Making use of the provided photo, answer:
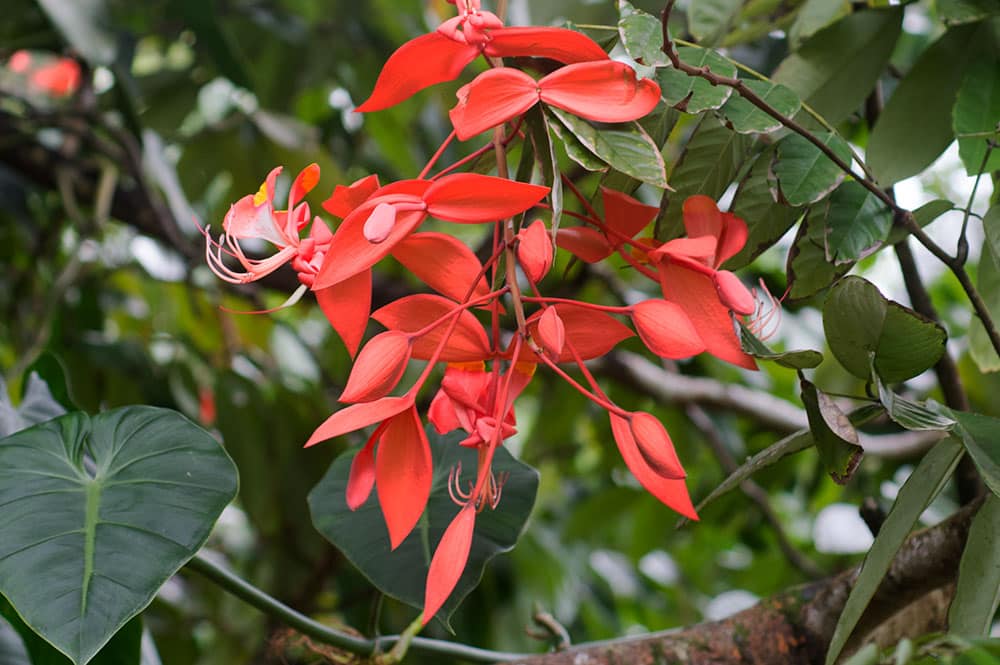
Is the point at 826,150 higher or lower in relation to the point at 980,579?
higher

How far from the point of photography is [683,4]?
1.08 meters

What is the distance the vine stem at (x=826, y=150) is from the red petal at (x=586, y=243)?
0.08 m

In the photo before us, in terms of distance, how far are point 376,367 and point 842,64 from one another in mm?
335

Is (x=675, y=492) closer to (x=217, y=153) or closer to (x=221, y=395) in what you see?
(x=221, y=395)

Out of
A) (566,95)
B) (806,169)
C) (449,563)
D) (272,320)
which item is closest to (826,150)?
(806,169)

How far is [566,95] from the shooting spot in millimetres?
341

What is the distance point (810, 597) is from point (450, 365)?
0.87 ft

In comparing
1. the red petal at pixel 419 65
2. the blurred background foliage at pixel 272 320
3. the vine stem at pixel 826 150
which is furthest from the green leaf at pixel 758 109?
the blurred background foliage at pixel 272 320

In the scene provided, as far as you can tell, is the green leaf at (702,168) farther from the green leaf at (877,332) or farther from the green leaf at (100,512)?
the green leaf at (100,512)

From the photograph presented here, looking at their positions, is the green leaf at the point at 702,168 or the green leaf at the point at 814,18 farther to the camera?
the green leaf at the point at 814,18

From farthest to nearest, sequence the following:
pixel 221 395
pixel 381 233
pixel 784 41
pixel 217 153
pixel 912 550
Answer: pixel 217 153 → pixel 221 395 → pixel 784 41 → pixel 912 550 → pixel 381 233

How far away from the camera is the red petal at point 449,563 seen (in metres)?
0.32

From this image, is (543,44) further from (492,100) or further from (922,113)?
(922,113)

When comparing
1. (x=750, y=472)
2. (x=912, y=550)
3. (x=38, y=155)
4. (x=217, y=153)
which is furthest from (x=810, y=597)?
(x=38, y=155)
